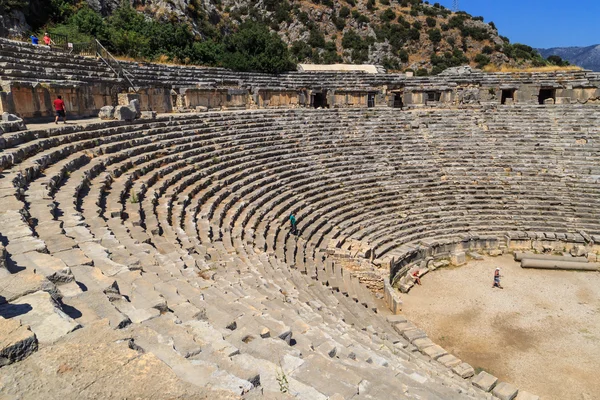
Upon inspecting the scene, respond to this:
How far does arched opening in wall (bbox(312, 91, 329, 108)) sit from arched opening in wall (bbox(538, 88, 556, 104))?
11.2 m

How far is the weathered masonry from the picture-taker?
1226 centimetres

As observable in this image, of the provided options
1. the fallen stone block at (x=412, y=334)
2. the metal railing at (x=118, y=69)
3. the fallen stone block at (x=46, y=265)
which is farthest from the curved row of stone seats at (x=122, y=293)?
the metal railing at (x=118, y=69)

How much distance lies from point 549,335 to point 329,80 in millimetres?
16104

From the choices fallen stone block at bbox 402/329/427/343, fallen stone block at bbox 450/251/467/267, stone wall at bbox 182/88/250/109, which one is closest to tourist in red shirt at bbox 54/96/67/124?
stone wall at bbox 182/88/250/109

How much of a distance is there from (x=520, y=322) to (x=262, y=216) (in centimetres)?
701

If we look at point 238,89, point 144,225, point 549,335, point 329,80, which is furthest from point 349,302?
point 329,80

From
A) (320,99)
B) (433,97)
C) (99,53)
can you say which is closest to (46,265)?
(99,53)

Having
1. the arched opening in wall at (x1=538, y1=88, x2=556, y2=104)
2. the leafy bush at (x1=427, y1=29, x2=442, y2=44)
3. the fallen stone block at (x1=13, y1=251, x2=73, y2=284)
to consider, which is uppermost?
the leafy bush at (x1=427, y1=29, x2=442, y2=44)

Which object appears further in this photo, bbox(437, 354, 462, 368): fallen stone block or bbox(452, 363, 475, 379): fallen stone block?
bbox(437, 354, 462, 368): fallen stone block

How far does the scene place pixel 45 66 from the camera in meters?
12.2

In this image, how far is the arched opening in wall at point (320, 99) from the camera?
2216 centimetres

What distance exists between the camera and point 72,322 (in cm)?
281

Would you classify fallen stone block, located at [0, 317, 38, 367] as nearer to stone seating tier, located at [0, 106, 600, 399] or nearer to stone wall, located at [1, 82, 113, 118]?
stone seating tier, located at [0, 106, 600, 399]

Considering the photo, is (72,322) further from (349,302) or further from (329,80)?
(329,80)
